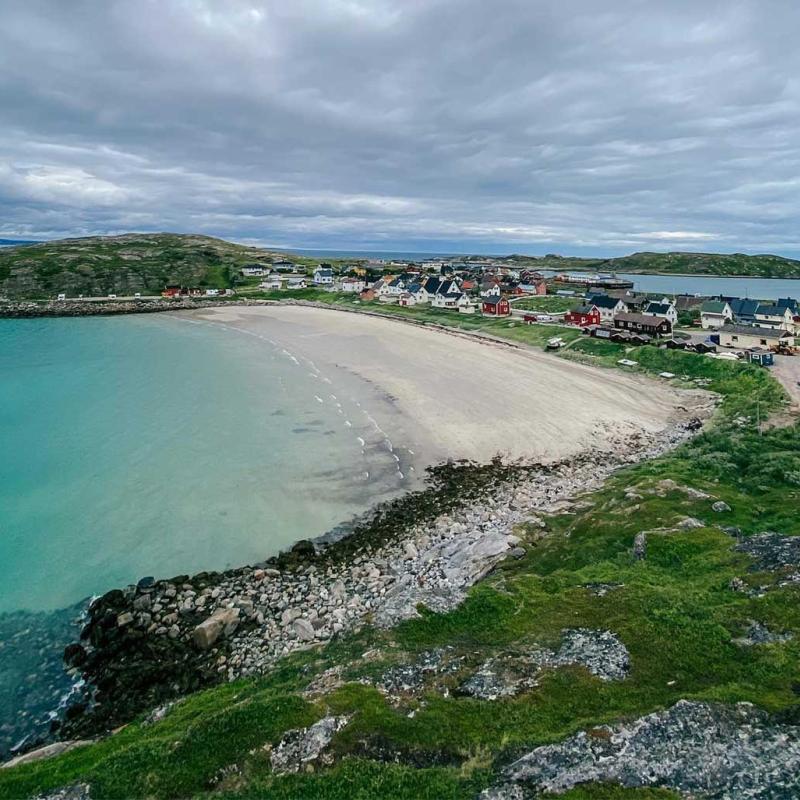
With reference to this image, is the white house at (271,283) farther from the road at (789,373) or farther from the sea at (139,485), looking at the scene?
the road at (789,373)

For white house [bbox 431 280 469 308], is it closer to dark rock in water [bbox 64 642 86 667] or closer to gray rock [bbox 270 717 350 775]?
dark rock in water [bbox 64 642 86 667]

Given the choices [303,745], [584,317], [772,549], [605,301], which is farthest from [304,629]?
[605,301]

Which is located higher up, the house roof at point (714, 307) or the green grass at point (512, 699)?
the house roof at point (714, 307)

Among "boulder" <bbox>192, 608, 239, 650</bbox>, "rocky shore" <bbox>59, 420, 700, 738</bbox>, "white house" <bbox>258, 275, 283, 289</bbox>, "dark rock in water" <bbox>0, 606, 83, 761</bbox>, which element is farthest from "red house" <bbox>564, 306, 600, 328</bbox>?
"white house" <bbox>258, 275, 283, 289</bbox>

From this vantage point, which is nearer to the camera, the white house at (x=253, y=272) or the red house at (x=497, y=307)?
the red house at (x=497, y=307)

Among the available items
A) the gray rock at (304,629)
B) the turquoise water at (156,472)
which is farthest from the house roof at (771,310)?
the gray rock at (304,629)

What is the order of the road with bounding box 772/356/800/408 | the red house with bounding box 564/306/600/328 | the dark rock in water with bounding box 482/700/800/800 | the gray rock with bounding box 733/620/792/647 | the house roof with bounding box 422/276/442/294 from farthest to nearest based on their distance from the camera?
the house roof with bounding box 422/276/442/294 < the red house with bounding box 564/306/600/328 < the road with bounding box 772/356/800/408 < the gray rock with bounding box 733/620/792/647 < the dark rock in water with bounding box 482/700/800/800
